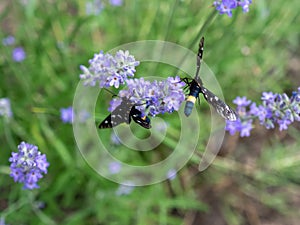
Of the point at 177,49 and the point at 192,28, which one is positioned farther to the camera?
the point at 192,28

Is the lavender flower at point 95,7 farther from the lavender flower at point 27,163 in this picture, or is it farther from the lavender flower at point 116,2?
the lavender flower at point 27,163

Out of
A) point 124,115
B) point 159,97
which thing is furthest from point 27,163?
point 159,97

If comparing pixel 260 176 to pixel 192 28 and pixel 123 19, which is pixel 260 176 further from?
pixel 123 19

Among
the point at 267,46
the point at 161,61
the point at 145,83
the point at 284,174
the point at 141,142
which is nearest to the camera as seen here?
the point at 145,83

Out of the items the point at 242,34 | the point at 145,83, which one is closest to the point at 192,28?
the point at 242,34

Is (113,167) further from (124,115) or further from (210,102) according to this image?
(210,102)

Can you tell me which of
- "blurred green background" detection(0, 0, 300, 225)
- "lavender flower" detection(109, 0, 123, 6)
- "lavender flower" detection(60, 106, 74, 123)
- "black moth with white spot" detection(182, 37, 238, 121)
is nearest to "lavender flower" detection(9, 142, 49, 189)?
"black moth with white spot" detection(182, 37, 238, 121)
